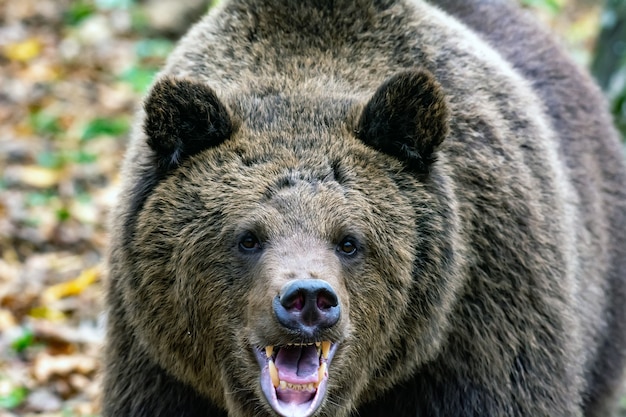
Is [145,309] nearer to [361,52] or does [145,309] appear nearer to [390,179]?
[390,179]

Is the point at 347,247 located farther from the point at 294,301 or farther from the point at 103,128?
the point at 103,128

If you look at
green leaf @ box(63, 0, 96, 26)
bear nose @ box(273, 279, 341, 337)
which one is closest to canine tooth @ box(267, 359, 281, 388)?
bear nose @ box(273, 279, 341, 337)

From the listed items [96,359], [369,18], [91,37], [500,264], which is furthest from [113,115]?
[500,264]

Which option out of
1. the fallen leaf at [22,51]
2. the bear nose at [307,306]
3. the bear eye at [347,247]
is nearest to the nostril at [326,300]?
the bear nose at [307,306]

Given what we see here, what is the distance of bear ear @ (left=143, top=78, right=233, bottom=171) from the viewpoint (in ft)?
15.3

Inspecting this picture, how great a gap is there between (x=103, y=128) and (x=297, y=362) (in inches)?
297

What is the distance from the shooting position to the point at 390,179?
4.79 metres

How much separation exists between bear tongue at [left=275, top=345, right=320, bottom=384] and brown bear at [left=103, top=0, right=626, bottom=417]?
0.01m

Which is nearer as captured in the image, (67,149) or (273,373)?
(273,373)

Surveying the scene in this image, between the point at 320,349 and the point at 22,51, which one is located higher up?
the point at 320,349

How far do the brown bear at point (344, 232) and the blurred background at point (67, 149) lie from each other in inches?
82.7

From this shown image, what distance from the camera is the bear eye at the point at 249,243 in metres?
4.54

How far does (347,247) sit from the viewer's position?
4598mm

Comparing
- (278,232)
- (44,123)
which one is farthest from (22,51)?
(278,232)
